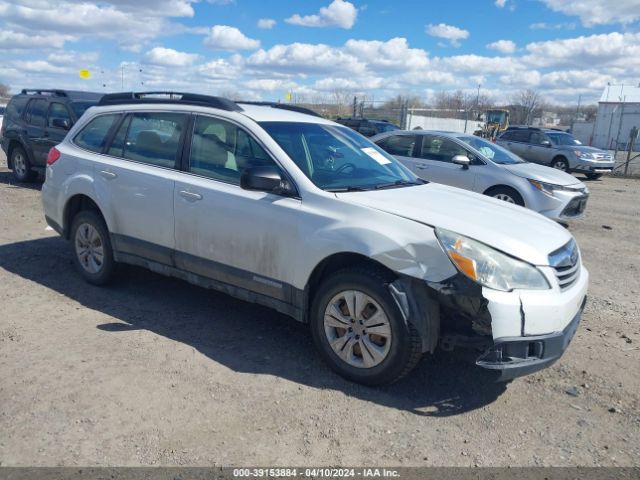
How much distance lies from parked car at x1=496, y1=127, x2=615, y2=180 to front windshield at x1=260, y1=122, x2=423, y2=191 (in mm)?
16001

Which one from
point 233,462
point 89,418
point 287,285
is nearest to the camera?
point 233,462

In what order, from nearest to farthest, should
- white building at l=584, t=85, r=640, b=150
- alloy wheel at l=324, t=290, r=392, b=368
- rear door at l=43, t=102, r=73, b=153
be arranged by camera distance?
1. alloy wheel at l=324, t=290, r=392, b=368
2. rear door at l=43, t=102, r=73, b=153
3. white building at l=584, t=85, r=640, b=150

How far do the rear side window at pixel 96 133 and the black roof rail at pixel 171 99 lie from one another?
0.62 ft

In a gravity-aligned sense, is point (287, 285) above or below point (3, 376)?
above

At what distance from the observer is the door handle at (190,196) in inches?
176

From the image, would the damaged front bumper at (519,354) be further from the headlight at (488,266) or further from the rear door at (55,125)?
the rear door at (55,125)

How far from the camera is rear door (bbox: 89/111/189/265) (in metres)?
4.78

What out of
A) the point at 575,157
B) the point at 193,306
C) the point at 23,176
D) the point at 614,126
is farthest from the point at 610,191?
the point at 614,126

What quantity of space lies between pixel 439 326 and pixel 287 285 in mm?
1149

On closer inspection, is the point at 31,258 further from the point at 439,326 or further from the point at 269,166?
the point at 439,326

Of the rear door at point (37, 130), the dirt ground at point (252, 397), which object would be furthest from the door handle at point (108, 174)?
the rear door at point (37, 130)

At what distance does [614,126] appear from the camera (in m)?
44.8

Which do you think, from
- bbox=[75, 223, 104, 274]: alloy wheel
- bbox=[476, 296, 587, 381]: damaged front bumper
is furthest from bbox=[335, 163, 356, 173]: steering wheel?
bbox=[75, 223, 104, 274]: alloy wheel

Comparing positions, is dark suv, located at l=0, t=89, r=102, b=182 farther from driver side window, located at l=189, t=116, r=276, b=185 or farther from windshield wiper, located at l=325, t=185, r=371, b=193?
windshield wiper, located at l=325, t=185, r=371, b=193
